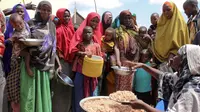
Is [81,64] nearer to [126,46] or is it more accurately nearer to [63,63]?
[63,63]

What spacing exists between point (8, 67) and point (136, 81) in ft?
6.92

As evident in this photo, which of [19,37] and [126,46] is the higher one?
[19,37]

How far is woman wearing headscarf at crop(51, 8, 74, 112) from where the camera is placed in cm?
400

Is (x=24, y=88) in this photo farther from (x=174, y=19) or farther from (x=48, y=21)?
(x=174, y=19)

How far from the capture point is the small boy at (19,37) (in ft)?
10.2

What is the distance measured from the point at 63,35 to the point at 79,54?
19.9 inches

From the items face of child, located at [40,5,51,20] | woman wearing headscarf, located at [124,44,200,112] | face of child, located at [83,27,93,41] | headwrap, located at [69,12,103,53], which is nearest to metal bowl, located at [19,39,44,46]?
face of child, located at [40,5,51,20]

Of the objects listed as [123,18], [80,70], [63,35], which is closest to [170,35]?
[123,18]

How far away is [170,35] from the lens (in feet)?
12.6

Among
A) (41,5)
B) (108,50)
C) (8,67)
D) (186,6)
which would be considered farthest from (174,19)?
(8,67)

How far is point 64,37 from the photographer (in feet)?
13.3

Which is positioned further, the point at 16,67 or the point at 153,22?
the point at 153,22

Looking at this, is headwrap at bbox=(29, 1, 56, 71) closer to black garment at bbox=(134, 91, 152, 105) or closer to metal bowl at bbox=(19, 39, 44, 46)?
metal bowl at bbox=(19, 39, 44, 46)

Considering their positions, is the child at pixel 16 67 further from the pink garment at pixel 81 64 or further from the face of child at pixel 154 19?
the face of child at pixel 154 19
